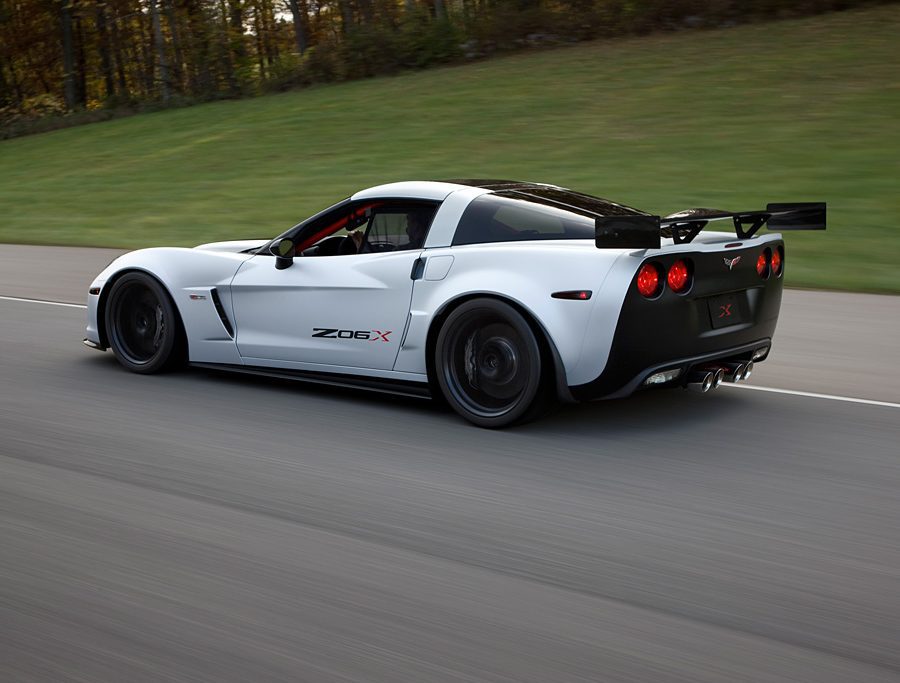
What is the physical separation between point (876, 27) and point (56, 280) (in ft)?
55.9

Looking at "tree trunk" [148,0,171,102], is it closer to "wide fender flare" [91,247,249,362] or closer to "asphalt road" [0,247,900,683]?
"wide fender flare" [91,247,249,362]

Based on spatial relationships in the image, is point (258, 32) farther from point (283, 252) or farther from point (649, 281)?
point (649, 281)

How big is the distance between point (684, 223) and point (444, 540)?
6.83 ft

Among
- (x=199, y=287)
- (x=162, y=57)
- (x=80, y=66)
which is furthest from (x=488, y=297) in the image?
(x=80, y=66)

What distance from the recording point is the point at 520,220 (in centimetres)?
562

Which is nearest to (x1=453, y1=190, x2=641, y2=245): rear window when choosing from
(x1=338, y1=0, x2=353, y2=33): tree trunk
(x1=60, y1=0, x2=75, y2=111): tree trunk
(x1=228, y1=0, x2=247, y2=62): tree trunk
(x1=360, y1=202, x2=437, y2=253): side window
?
(x1=360, y1=202, x2=437, y2=253): side window

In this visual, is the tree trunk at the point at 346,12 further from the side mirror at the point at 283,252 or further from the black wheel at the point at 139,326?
the side mirror at the point at 283,252

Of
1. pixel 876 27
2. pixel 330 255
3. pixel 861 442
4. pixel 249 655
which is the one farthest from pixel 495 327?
pixel 876 27

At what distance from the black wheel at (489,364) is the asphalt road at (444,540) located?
0.44ft

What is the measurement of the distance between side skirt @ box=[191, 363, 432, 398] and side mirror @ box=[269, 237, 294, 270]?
1.94 feet

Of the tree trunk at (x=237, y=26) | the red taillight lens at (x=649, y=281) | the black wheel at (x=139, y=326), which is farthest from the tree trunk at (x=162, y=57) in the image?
the red taillight lens at (x=649, y=281)

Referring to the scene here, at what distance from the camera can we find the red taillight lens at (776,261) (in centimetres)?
576

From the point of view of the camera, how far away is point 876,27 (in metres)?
22.0

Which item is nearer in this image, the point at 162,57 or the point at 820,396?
the point at 820,396
